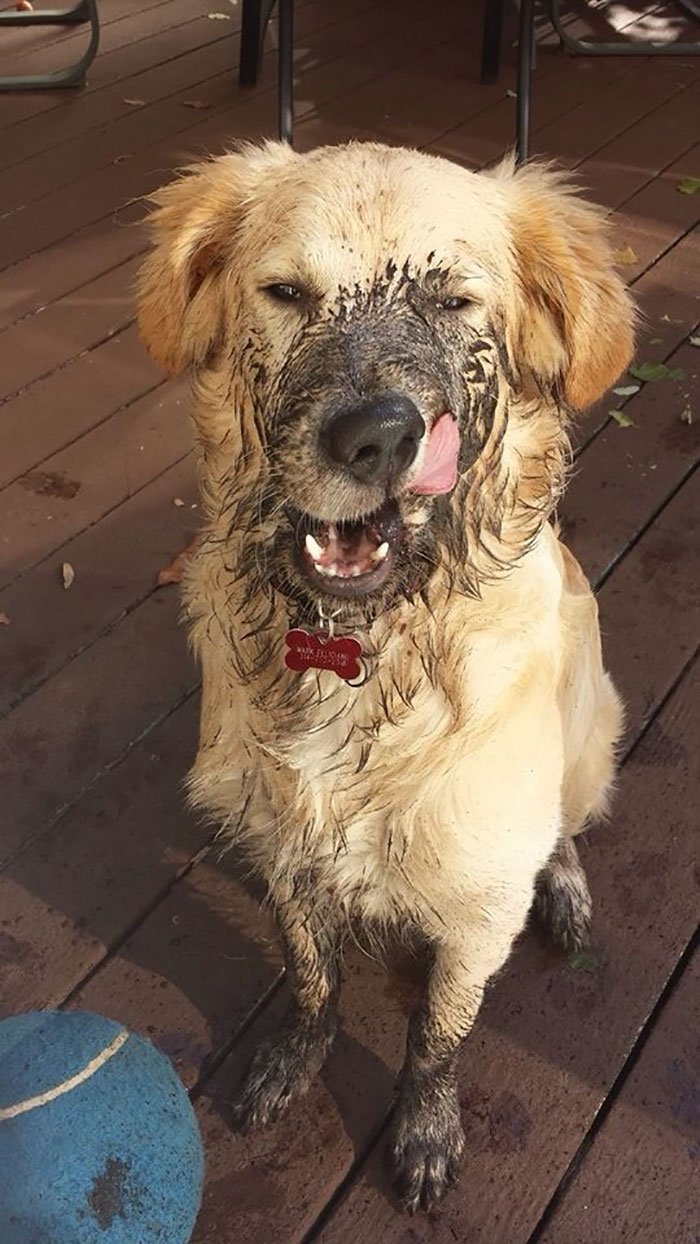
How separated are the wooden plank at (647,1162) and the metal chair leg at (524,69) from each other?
2.89 m

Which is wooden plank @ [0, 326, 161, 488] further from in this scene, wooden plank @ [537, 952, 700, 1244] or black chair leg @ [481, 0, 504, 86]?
black chair leg @ [481, 0, 504, 86]

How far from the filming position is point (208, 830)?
2.29m

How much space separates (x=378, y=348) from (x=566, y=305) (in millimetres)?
369

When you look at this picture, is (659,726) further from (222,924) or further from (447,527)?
(447,527)

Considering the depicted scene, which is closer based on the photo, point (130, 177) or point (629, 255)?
point (629, 255)

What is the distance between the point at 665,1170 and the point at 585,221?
1.41 metres

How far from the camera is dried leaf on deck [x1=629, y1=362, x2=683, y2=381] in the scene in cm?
333

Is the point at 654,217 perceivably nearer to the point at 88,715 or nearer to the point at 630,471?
the point at 630,471

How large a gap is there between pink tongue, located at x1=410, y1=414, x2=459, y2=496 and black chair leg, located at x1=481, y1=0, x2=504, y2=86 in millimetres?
3913

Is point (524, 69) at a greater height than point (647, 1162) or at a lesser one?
greater

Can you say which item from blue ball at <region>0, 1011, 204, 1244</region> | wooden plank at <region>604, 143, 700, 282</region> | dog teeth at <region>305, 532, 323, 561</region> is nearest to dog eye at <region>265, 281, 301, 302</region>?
dog teeth at <region>305, 532, 323, 561</region>

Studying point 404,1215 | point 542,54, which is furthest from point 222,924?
point 542,54

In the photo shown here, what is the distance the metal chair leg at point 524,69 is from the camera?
152 inches

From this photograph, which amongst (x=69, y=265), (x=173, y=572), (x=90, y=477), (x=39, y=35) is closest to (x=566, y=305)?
(x=173, y=572)
